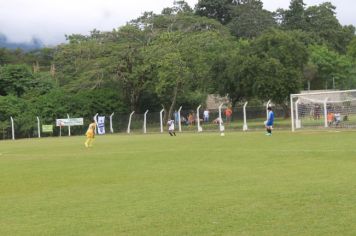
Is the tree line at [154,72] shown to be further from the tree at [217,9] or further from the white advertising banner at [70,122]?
the tree at [217,9]

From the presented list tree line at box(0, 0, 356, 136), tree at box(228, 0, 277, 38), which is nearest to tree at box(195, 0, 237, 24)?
tree at box(228, 0, 277, 38)

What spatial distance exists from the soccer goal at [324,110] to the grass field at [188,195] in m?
14.2

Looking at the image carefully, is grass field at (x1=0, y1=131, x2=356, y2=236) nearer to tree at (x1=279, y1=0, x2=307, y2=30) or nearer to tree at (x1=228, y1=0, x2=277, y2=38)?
tree at (x1=228, y1=0, x2=277, y2=38)

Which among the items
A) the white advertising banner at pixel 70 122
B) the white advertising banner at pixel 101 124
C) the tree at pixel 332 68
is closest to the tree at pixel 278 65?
the white advertising banner at pixel 101 124

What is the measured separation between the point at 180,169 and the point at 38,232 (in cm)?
824

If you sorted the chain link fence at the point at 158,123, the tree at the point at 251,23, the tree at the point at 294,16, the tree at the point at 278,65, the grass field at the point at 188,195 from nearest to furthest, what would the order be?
the grass field at the point at 188,195, the tree at the point at 278,65, the chain link fence at the point at 158,123, the tree at the point at 251,23, the tree at the point at 294,16

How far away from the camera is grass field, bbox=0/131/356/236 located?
810cm

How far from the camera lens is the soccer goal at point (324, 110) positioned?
33.5m

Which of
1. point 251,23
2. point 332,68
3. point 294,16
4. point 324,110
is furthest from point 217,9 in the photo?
point 324,110

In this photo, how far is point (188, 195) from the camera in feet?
36.1

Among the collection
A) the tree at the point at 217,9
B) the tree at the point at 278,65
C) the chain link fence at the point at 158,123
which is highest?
the tree at the point at 217,9

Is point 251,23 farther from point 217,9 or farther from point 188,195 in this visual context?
point 188,195

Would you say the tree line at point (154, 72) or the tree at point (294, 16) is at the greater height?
the tree at point (294, 16)

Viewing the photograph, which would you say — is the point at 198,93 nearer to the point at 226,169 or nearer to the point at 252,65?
the point at 252,65
